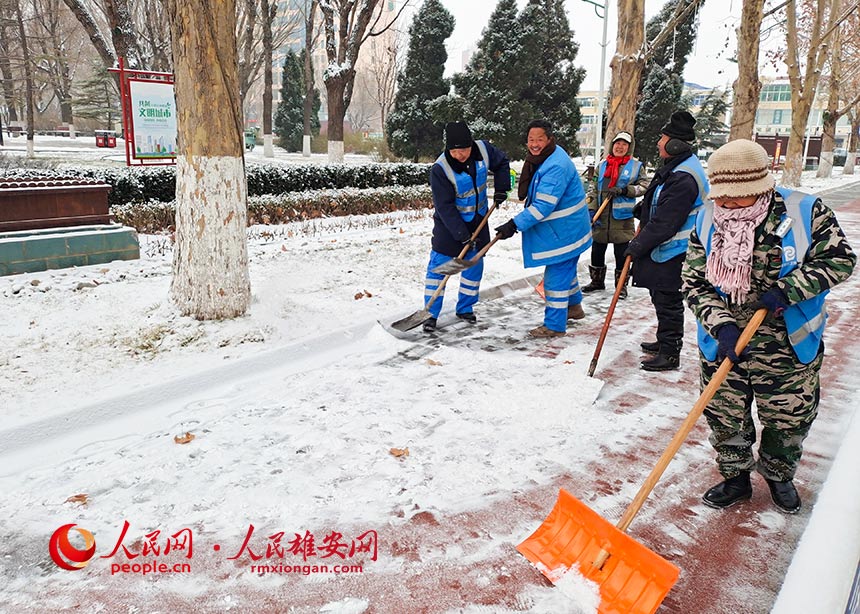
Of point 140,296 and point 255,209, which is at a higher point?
point 255,209

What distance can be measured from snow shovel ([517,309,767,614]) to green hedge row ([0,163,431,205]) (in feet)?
24.4

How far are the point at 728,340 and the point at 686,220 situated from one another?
2217 millimetres

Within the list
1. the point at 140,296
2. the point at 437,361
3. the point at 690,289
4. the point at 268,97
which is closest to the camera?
the point at 690,289

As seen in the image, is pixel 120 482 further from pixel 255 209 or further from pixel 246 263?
pixel 255 209

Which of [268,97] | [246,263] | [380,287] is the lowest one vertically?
[380,287]

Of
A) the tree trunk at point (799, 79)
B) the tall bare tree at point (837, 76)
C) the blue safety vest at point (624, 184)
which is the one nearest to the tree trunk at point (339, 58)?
the blue safety vest at point (624, 184)

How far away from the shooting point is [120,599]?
2.35 meters

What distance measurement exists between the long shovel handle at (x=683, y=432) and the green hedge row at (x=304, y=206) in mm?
7687

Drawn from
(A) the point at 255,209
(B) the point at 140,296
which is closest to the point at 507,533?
(B) the point at 140,296

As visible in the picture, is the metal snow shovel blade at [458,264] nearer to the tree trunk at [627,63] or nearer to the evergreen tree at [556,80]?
the tree trunk at [627,63]

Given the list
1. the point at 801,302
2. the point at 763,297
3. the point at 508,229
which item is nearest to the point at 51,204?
the point at 508,229

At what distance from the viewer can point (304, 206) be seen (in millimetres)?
10523

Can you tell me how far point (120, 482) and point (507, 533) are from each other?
1928 mm

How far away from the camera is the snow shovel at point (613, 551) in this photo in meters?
2.26
